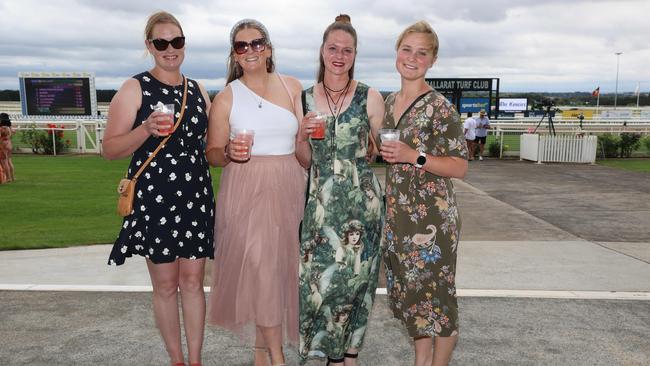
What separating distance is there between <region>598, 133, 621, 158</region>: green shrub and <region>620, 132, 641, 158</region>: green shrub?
7.2 inches

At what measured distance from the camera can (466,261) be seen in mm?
5961

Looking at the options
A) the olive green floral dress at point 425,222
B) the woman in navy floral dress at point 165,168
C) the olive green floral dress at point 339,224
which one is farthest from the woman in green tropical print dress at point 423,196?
the woman in navy floral dress at point 165,168

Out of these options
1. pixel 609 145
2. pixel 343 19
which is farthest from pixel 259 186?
pixel 609 145

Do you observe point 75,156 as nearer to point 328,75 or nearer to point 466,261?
point 466,261

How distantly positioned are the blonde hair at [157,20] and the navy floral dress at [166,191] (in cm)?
23

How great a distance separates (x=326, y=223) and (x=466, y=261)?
3362 millimetres

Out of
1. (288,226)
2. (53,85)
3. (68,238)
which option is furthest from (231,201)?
(53,85)

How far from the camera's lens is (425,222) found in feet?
9.52

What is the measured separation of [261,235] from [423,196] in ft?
3.13

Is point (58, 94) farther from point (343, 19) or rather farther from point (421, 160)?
point (421, 160)

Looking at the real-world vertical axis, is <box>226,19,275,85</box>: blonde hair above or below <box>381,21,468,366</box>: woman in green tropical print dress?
above

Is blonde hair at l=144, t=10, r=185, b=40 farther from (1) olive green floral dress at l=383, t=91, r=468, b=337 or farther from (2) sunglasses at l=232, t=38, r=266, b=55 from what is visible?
(1) olive green floral dress at l=383, t=91, r=468, b=337

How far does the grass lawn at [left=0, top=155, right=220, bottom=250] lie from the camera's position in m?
7.05

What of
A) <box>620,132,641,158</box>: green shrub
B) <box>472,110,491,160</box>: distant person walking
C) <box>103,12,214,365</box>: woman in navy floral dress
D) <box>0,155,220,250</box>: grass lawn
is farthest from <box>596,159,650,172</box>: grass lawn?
<box>103,12,214,365</box>: woman in navy floral dress
